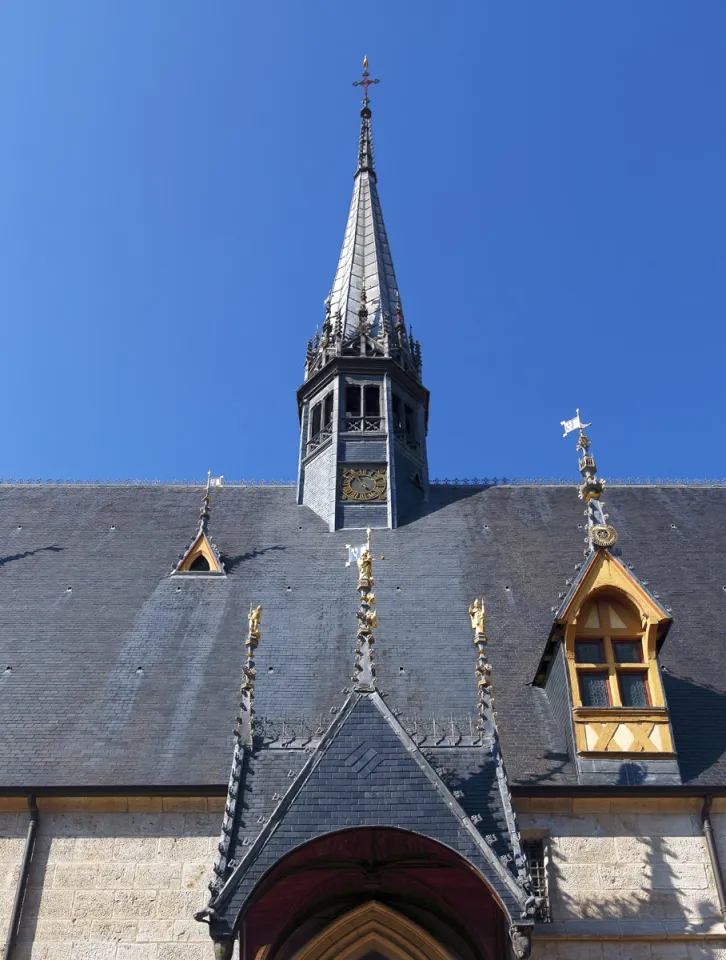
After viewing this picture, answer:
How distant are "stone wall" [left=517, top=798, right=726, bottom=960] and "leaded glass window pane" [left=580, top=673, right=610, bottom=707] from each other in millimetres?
1589

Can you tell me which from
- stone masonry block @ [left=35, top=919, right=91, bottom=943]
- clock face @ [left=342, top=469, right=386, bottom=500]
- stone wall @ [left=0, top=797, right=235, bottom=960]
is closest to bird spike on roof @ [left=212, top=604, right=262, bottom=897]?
stone wall @ [left=0, top=797, right=235, bottom=960]

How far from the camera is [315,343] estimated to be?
86.7ft

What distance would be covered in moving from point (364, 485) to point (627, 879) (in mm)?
10933

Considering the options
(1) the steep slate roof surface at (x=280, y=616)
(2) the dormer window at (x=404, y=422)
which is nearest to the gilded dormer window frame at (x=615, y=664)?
(1) the steep slate roof surface at (x=280, y=616)

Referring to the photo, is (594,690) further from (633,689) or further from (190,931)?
(190,931)

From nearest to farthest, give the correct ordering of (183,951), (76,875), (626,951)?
(626,951), (183,951), (76,875)

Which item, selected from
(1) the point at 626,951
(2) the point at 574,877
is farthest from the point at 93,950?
(1) the point at 626,951

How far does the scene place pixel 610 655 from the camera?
14781mm

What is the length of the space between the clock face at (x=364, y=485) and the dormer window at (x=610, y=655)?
7.40 meters

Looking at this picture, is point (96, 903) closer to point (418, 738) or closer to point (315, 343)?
point (418, 738)

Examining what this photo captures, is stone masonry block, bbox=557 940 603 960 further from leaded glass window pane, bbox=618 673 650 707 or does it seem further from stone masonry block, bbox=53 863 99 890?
stone masonry block, bbox=53 863 99 890

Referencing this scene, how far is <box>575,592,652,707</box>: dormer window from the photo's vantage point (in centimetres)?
1450

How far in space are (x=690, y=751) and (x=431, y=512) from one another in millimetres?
8857

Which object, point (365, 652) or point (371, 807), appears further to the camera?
point (365, 652)
